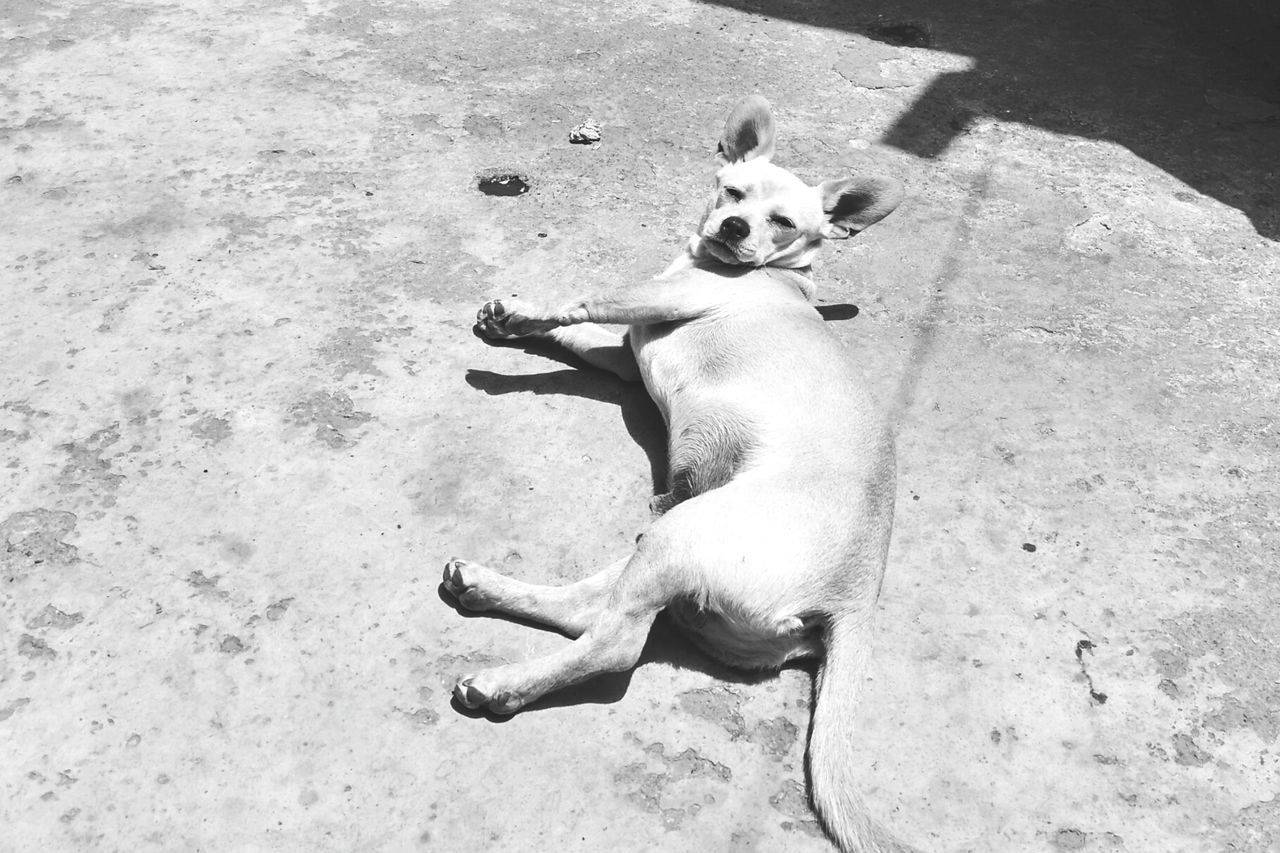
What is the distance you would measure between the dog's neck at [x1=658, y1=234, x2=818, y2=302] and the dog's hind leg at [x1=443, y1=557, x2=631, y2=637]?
1.61 meters

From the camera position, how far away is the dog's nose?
13.6 ft

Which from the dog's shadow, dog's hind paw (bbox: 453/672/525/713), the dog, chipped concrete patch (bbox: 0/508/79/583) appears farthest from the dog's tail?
chipped concrete patch (bbox: 0/508/79/583)

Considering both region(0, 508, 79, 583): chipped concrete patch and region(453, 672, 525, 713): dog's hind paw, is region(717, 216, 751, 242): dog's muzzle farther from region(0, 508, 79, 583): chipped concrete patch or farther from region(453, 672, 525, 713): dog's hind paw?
region(0, 508, 79, 583): chipped concrete patch

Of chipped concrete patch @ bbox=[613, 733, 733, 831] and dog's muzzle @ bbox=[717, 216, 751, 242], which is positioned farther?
dog's muzzle @ bbox=[717, 216, 751, 242]

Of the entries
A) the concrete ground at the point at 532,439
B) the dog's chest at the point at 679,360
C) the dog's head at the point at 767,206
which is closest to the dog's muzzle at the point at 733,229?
the dog's head at the point at 767,206

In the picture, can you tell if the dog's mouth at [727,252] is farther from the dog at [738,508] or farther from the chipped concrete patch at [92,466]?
the chipped concrete patch at [92,466]

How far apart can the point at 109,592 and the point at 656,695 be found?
169cm

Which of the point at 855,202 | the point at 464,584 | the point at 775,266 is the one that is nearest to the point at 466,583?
the point at 464,584

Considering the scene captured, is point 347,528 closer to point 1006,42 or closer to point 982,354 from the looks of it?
point 982,354

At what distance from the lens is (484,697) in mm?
2787

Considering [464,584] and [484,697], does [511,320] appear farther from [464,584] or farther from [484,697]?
[484,697]

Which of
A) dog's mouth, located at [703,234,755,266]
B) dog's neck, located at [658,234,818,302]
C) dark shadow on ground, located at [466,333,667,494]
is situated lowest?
dark shadow on ground, located at [466,333,667,494]

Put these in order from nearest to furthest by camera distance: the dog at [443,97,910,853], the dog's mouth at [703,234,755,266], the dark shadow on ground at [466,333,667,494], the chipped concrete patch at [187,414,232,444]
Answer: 1. the dog at [443,97,910,853]
2. the chipped concrete patch at [187,414,232,444]
3. the dark shadow on ground at [466,333,667,494]
4. the dog's mouth at [703,234,755,266]

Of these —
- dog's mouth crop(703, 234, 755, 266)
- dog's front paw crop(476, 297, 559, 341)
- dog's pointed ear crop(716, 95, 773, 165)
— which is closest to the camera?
dog's front paw crop(476, 297, 559, 341)
